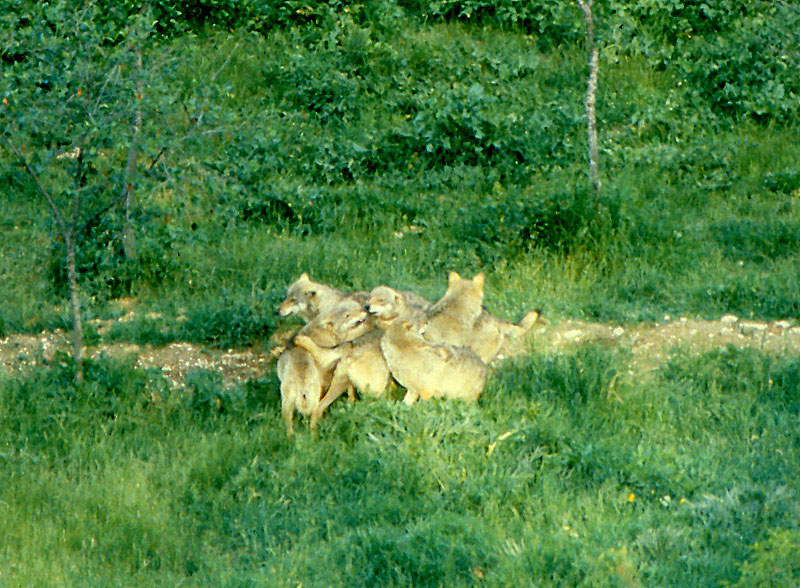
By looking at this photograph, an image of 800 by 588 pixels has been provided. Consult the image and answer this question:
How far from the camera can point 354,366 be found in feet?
26.4

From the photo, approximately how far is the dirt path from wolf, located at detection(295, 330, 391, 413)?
3.35ft

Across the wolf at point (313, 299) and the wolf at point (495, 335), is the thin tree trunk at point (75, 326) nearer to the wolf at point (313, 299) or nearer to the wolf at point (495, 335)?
the wolf at point (313, 299)

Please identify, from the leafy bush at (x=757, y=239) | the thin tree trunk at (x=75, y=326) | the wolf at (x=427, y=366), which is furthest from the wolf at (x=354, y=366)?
the leafy bush at (x=757, y=239)

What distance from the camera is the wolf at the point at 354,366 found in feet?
26.2

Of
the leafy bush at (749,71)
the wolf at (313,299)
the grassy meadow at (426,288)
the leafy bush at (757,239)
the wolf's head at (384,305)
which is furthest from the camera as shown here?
the leafy bush at (749,71)

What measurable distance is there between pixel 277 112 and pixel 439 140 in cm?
198

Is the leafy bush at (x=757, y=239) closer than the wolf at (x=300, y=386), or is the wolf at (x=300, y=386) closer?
the wolf at (x=300, y=386)

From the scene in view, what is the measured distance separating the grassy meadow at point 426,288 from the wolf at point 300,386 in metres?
0.14

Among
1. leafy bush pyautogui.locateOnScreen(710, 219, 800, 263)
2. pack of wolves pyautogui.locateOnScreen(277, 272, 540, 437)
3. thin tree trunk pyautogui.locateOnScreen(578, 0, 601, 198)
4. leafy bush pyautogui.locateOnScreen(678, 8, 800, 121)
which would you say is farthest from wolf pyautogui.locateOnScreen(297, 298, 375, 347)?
leafy bush pyautogui.locateOnScreen(678, 8, 800, 121)

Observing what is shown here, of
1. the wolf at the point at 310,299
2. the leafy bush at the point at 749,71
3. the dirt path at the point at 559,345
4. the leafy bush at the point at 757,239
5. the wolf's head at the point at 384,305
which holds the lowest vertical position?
the dirt path at the point at 559,345

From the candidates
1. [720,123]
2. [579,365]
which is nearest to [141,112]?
[579,365]

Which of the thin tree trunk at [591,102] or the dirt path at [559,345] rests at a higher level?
the thin tree trunk at [591,102]

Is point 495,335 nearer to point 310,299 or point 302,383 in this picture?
point 310,299

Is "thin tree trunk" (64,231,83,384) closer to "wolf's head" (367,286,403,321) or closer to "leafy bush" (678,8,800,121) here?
"wolf's head" (367,286,403,321)
